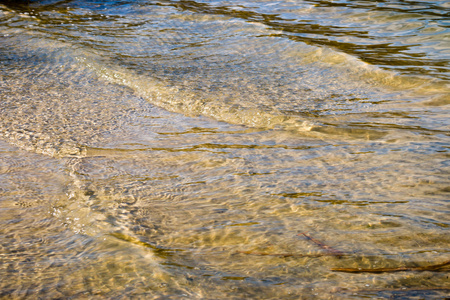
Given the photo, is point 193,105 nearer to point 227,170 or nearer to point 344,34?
point 227,170

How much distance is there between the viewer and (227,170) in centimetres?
282

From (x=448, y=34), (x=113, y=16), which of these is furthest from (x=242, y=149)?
(x=113, y=16)

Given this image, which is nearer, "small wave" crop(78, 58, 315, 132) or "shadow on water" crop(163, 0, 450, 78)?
"small wave" crop(78, 58, 315, 132)

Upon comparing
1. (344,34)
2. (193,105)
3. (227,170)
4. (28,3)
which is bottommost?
(227,170)

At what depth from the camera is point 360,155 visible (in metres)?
2.92

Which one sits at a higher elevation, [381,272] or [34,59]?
[34,59]

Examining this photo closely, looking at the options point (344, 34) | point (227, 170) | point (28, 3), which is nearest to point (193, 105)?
point (227, 170)

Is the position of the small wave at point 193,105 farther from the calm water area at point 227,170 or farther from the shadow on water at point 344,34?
the shadow on water at point 344,34

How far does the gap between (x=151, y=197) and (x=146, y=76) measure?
281 centimetres

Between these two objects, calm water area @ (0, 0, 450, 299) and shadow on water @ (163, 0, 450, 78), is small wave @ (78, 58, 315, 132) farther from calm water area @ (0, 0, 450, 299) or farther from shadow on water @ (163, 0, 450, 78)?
shadow on water @ (163, 0, 450, 78)

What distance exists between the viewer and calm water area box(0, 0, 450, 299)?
6.02ft

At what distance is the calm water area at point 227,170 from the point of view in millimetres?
1834

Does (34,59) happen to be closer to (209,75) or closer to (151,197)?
(209,75)

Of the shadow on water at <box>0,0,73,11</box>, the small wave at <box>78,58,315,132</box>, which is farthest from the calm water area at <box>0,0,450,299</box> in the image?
the shadow on water at <box>0,0,73,11</box>
